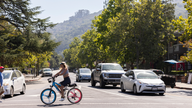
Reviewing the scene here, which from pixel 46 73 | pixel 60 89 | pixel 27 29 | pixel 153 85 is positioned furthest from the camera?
pixel 46 73

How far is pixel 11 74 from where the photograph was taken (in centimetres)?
1706

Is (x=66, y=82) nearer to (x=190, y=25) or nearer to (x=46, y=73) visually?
(x=190, y=25)

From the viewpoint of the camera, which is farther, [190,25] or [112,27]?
[112,27]

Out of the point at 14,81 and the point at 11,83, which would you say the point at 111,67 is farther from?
the point at 11,83

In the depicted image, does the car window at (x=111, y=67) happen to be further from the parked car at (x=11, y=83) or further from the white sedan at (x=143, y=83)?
the parked car at (x=11, y=83)

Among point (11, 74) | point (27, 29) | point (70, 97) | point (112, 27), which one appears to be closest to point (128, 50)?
point (112, 27)

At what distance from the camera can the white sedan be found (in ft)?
54.3

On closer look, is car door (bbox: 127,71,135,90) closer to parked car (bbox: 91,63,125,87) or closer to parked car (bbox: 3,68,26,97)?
parked car (bbox: 91,63,125,87)

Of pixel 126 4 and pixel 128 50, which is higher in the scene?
pixel 126 4

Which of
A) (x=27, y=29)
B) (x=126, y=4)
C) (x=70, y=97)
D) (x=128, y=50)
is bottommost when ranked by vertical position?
(x=70, y=97)

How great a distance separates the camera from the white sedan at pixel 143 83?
54.3 feet

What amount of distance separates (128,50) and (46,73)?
1075 inches

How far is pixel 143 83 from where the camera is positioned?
1656cm

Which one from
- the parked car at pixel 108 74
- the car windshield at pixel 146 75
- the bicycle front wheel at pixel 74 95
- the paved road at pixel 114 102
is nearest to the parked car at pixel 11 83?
the paved road at pixel 114 102
